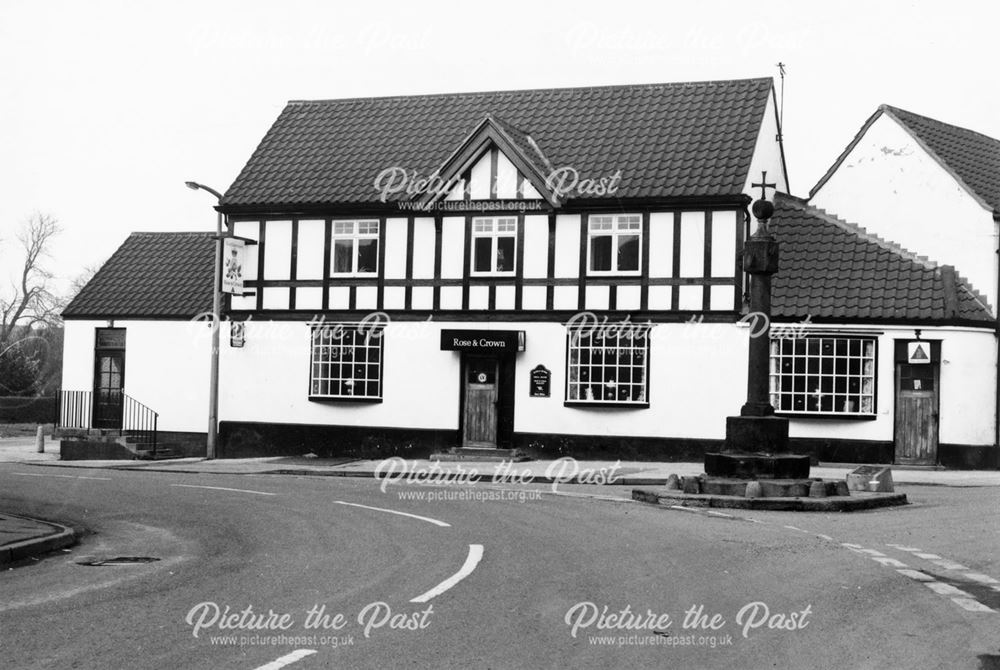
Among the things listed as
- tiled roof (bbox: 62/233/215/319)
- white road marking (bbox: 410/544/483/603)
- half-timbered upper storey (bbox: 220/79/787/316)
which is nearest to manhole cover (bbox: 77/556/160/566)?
white road marking (bbox: 410/544/483/603)

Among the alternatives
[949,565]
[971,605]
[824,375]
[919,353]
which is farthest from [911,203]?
[971,605]

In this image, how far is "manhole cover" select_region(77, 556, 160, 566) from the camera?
40.5 ft

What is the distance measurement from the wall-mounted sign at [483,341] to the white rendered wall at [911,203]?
30.3ft

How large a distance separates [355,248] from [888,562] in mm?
21021

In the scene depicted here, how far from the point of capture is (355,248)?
1249 inches

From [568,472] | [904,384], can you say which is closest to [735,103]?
[904,384]

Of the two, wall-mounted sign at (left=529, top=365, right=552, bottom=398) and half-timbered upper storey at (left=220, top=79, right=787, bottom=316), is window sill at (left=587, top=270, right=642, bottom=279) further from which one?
wall-mounted sign at (left=529, top=365, right=552, bottom=398)

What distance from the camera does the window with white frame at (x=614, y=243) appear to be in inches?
1158

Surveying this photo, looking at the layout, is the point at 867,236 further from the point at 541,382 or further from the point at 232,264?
the point at 232,264

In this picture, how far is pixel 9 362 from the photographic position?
55.8 metres

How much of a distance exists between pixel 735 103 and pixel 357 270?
1030 cm

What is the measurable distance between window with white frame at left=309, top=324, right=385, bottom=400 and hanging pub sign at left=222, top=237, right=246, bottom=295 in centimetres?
230

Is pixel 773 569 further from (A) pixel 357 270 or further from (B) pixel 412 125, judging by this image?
(B) pixel 412 125

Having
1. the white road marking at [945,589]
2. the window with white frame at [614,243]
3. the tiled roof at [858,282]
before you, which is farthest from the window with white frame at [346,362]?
the white road marking at [945,589]
